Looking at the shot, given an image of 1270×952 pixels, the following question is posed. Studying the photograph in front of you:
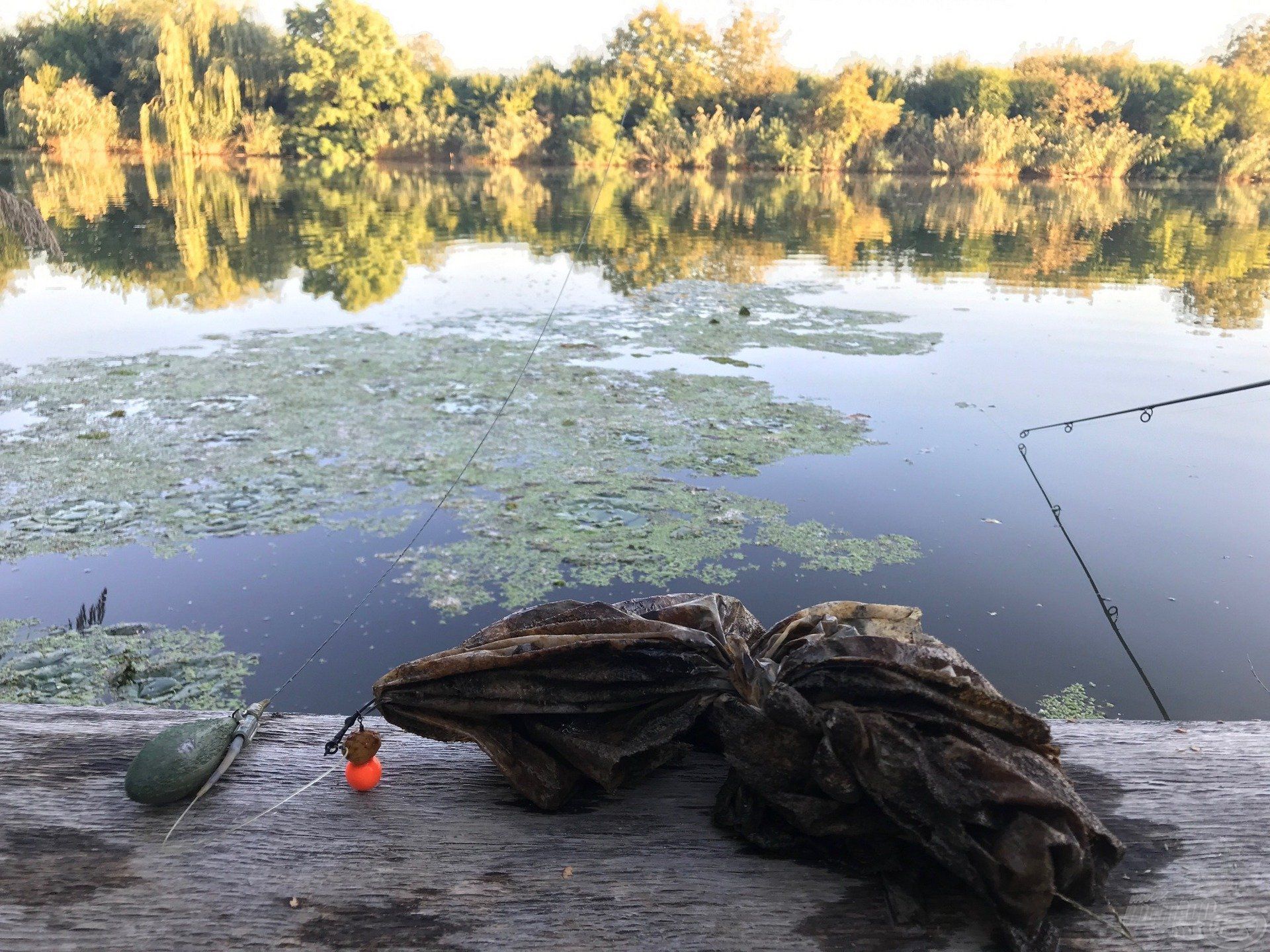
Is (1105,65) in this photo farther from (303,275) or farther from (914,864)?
(914,864)

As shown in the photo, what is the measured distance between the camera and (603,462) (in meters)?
4.89

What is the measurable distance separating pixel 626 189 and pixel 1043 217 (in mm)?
10125

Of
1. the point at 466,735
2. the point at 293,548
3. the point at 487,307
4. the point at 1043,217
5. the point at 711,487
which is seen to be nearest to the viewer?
the point at 466,735

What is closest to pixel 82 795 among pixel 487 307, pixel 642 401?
pixel 642 401

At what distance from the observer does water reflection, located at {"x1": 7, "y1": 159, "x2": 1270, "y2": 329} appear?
34.7 feet

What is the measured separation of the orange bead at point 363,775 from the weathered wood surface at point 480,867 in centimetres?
2

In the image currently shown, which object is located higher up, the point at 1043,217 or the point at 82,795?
the point at 1043,217

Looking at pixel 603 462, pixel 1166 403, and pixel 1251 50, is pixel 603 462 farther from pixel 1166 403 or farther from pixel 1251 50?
pixel 1251 50

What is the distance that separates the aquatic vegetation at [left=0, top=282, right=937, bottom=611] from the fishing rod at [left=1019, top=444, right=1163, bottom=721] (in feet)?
2.58

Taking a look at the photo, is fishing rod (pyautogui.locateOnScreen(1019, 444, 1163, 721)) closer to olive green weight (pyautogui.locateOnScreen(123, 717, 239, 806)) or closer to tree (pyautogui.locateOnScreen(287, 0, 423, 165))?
olive green weight (pyautogui.locateOnScreen(123, 717, 239, 806))

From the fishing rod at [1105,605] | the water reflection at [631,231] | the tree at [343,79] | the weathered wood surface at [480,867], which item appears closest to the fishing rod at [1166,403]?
the fishing rod at [1105,605]

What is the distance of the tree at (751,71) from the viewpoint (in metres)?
30.5

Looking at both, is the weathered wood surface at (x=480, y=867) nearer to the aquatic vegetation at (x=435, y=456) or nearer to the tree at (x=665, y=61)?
the aquatic vegetation at (x=435, y=456)

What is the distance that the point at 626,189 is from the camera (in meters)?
23.3
